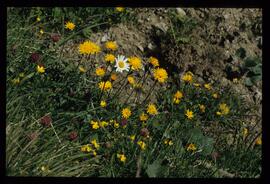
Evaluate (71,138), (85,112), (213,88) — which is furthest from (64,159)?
(213,88)

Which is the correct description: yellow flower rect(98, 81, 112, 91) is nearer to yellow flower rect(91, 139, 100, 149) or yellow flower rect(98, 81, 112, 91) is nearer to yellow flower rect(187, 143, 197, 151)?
→ yellow flower rect(91, 139, 100, 149)

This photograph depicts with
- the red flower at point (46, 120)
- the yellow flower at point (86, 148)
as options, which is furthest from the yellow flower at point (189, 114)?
the red flower at point (46, 120)

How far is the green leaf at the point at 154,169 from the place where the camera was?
315 cm

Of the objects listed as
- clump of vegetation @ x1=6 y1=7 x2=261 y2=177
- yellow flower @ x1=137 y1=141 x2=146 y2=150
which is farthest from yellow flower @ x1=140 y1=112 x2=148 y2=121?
yellow flower @ x1=137 y1=141 x2=146 y2=150

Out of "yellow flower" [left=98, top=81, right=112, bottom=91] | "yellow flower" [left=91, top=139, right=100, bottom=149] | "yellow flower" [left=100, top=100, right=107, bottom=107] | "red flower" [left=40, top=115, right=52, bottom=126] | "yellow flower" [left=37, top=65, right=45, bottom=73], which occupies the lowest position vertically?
"yellow flower" [left=91, top=139, right=100, bottom=149]

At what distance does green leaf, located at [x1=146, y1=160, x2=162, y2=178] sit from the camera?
124 inches

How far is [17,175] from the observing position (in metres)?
2.88

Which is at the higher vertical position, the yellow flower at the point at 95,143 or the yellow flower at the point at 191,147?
the yellow flower at the point at 95,143

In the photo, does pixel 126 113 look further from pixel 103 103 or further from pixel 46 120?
pixel 46 120

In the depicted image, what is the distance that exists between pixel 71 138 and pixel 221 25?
2.28 meters

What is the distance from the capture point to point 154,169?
3172mm

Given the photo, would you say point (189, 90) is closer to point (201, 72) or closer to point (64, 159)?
point (201, 72)

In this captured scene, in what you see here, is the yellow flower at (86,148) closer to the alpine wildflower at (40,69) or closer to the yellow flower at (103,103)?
the yellow flower at (103,103)
